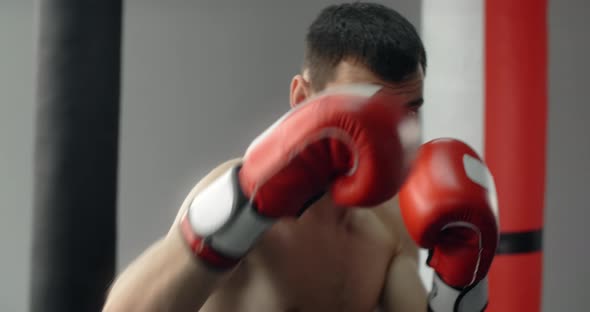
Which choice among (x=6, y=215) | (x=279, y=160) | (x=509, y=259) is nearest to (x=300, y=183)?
(x=279, y=160)

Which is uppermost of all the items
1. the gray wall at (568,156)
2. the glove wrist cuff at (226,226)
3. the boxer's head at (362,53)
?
the boxer's head at (362,53)

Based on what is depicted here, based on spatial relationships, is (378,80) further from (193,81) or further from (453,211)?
(193,81)

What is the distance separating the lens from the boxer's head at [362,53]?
30.0 inches

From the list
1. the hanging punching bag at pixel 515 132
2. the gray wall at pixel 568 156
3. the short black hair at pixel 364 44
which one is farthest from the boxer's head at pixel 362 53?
the gray wall at pixel 568 156

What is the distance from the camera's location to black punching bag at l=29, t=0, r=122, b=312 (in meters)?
0.93

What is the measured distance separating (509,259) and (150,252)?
2.76ft

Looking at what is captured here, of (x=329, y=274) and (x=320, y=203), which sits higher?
(x=320, y=203)

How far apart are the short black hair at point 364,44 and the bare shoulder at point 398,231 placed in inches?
11.9

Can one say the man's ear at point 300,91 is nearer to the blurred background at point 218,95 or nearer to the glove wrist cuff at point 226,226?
the glove wrist cuff at point 226,226

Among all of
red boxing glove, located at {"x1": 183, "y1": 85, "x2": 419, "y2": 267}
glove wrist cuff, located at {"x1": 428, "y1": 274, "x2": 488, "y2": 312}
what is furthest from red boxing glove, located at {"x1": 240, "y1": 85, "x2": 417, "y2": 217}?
glove wrist cuff, located at {"x1": 428, "y1": 274, "x2": 488, "y2": 312}

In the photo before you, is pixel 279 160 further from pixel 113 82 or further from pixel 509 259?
pixel 509 259

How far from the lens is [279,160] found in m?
0.61

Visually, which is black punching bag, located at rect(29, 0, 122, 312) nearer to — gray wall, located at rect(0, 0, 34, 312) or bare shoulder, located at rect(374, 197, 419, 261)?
bare shoulder, located at rect(374, 197, 419, 261)

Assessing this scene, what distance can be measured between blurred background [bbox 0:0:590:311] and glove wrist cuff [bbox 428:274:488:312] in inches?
47.2
